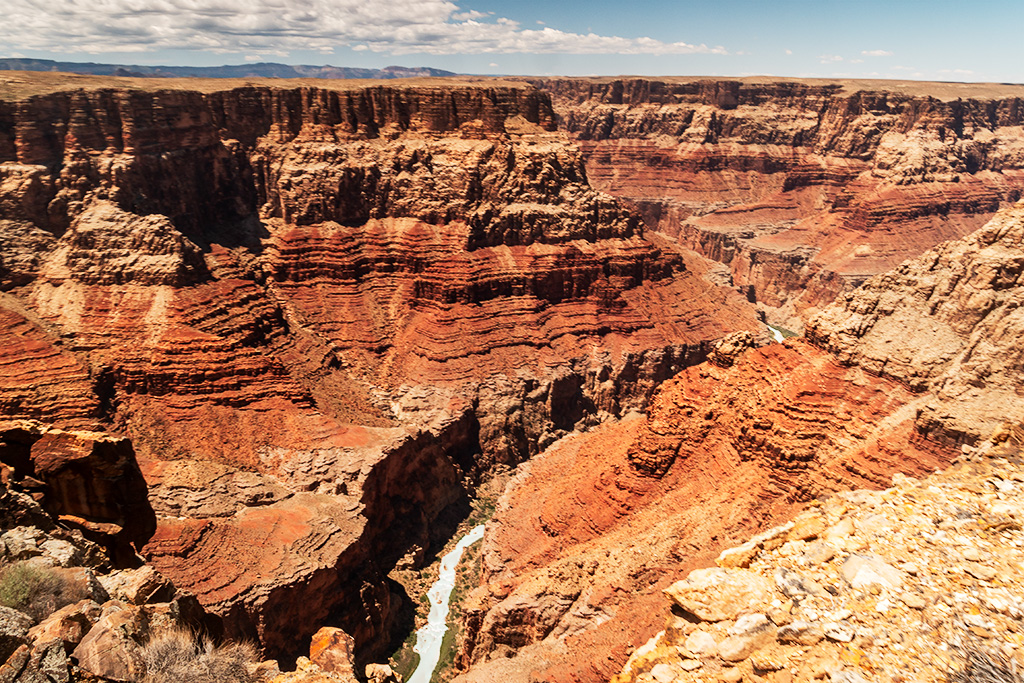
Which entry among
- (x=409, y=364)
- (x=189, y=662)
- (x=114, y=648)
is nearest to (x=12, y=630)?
(x=114, y=648)

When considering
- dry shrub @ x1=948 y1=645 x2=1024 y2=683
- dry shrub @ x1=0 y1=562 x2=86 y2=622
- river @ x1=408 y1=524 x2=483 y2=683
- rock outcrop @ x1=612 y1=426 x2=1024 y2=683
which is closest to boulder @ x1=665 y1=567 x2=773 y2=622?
rock outcrop @ x1=612 y1=426 x2=1024 y2=683

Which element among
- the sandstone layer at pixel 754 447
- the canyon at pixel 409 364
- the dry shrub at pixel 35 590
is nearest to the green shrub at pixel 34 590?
the dry shrub at pixel 35 590

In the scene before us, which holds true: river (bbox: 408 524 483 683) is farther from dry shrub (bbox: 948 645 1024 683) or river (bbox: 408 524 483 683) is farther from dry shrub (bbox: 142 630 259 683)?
dry shrub (bbox: 948 645 1024 683)

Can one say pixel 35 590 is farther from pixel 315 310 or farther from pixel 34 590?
pixel 315 310

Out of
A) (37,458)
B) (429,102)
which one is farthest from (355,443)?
(429,102)

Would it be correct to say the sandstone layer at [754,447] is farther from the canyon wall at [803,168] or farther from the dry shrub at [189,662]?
the canyon wall at [803,168]

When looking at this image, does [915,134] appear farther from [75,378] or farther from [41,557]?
[41,557]
